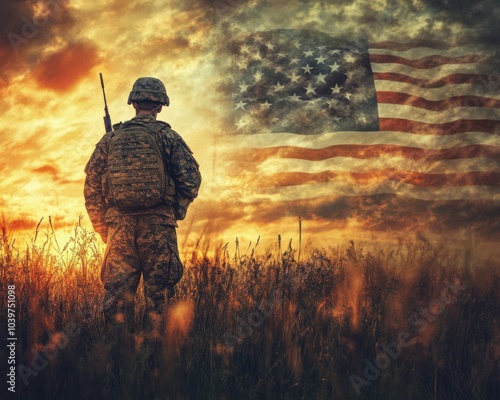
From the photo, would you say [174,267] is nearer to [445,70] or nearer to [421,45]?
[445,70]

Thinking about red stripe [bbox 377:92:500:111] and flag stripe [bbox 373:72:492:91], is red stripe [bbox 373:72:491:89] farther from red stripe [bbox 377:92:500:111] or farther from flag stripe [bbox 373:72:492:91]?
red stripe [bbox 377:92:500:111]

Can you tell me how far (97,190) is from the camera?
583 cm

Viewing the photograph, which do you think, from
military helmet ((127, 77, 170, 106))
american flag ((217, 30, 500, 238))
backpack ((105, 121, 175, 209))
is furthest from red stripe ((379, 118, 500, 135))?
backpack ((105, 121, 175, 209))

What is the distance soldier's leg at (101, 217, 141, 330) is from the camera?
5504mm

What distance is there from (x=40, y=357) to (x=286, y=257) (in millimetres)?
2806

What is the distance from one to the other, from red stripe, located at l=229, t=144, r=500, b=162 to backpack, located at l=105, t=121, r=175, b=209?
3.43 meters

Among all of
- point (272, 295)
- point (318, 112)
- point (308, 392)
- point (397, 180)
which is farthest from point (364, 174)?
point (308, 392)

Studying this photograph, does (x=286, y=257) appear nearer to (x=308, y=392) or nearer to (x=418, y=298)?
(x=418, y=298)

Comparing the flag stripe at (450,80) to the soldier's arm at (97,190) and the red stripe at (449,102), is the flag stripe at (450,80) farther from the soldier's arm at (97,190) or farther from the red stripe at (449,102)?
the soldier's arm at (97,190)

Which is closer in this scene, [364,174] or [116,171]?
[116,171]

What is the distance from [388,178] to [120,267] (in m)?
4.52

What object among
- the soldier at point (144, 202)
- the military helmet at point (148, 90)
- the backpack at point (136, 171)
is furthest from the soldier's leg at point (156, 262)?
the military helmet at point (148, 90)

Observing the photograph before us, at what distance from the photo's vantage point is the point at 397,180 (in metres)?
8.84

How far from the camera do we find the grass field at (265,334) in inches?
→ 139
